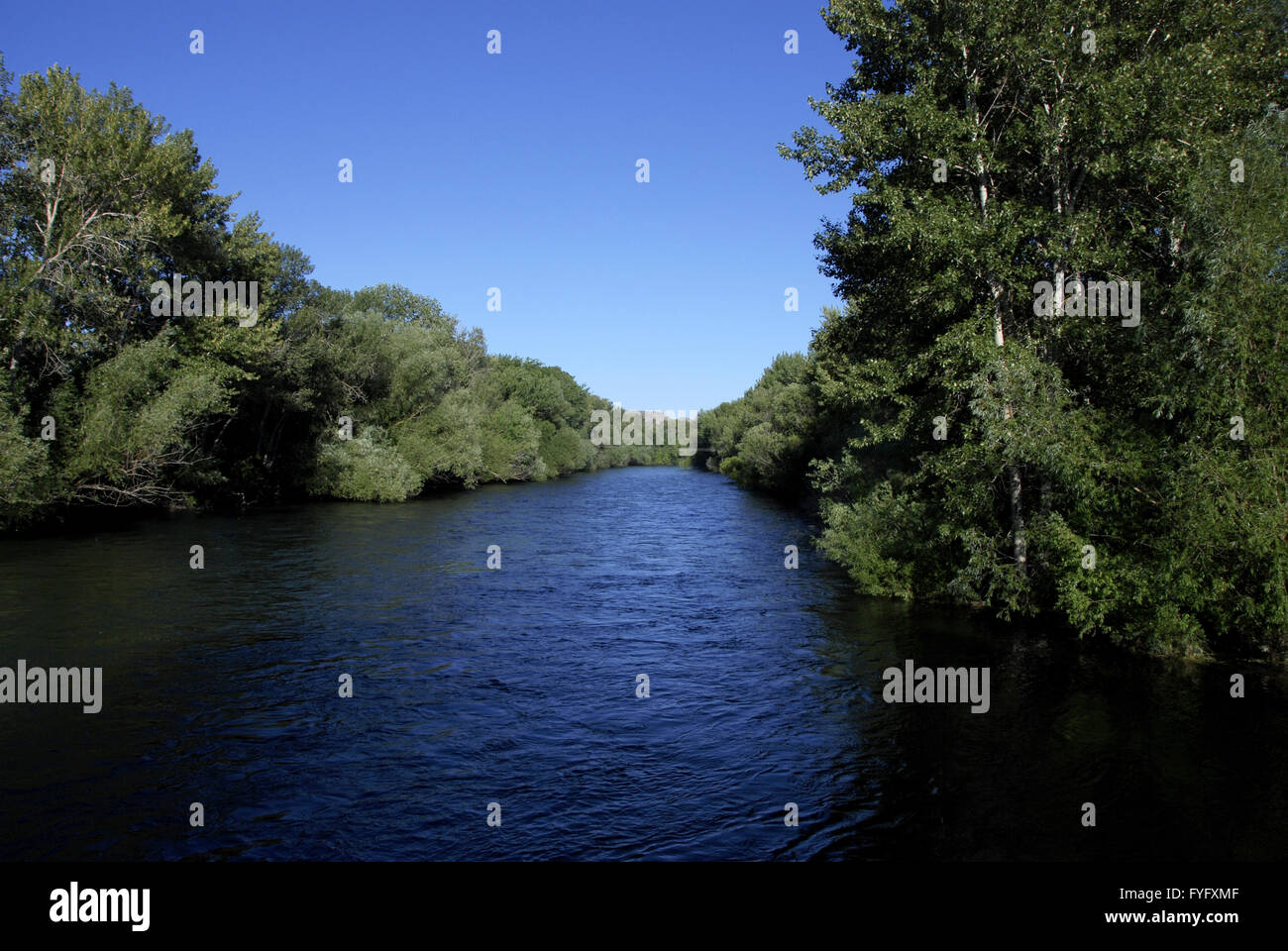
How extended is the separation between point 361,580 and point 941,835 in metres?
19.9

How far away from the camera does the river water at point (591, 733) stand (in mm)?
9695

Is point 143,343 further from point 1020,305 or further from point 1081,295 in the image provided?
point 1081,295

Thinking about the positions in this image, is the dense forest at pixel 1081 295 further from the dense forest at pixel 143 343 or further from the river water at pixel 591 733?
the dense forest at pixel 143 343

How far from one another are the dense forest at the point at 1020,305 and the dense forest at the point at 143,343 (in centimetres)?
16

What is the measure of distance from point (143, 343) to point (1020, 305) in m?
32.0

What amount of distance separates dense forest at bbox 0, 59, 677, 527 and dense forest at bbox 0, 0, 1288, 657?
16 cm

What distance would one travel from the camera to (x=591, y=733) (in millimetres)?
13094
